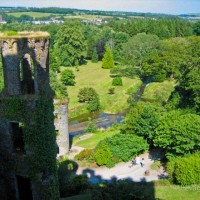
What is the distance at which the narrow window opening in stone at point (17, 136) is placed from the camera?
59.0 ft

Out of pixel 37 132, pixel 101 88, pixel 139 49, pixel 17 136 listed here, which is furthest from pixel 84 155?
pixel 139 49

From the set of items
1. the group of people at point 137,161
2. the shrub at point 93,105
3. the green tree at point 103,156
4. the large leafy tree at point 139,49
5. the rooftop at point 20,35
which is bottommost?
the shrub at point 93,105

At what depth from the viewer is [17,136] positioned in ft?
59.9

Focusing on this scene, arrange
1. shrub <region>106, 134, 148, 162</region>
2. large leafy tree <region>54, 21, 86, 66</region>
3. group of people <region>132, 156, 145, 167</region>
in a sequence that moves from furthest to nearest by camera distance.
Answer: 1. large leafy tree <region>54, 21, 86, 66</region>
2. shrub <region>106, 134, 148, 162</region>
3. group of people <region>132, 156, 145, 167</region>

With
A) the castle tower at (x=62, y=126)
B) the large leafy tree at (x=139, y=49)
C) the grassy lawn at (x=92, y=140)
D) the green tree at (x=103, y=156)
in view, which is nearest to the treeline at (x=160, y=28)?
the large leafy tree at (x=139, y=49)

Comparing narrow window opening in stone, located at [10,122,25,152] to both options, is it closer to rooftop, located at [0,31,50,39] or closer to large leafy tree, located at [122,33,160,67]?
rooftop, located at [0,31,50,39]

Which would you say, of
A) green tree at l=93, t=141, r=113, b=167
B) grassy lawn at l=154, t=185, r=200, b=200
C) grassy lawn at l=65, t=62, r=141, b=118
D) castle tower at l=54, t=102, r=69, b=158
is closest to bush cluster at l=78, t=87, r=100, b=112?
grassy lawn at l=65, t=62, r=141, b=118

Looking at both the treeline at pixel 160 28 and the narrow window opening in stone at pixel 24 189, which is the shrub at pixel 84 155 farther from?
the treeline at pixel 160 28

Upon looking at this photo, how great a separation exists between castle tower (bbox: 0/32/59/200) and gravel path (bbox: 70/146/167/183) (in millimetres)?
9266

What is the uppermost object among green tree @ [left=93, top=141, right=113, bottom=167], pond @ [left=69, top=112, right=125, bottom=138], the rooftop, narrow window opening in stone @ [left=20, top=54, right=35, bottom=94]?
the rooftop

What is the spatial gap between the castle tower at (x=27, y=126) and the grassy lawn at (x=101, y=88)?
2981 centimetres

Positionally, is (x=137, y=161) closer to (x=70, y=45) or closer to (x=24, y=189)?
(x=24, y=189)

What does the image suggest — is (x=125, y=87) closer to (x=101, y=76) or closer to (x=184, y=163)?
(x=101, y=76)

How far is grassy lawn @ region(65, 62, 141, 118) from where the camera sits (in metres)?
50.6
